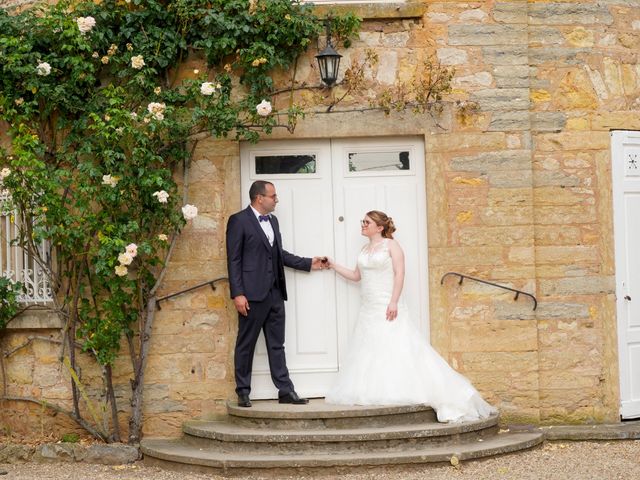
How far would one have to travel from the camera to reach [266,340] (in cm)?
943

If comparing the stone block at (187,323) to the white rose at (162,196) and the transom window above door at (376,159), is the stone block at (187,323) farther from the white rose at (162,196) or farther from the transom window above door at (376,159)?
the transom window above door at (376,159)

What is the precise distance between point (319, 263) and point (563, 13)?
115 inches

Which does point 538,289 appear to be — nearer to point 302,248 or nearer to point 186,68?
point 302,248

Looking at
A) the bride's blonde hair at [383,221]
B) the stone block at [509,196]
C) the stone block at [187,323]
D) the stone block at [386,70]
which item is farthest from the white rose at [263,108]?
the stone block at [509,196]

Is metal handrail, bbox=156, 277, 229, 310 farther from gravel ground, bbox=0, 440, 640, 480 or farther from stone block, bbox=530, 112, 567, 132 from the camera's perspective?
stone block, bbox=530, 112, 567, 132

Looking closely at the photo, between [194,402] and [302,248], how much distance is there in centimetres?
155

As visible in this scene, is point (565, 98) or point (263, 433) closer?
point (263, 433)

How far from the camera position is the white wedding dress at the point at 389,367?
29.7 ft

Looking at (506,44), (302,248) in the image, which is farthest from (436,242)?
(506,44)

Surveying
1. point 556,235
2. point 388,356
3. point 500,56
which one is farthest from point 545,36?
point 388,356

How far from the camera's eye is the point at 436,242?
9.57m

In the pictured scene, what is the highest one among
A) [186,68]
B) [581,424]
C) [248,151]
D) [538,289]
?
[186,68]

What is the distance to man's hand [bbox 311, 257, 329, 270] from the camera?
378 inches

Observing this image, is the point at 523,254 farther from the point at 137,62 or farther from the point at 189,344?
the point at 137,62
